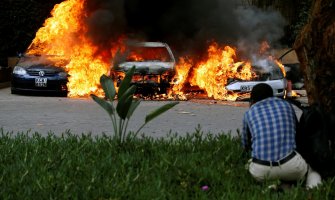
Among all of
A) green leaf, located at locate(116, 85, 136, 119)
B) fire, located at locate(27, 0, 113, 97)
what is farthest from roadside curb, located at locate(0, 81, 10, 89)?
green leaf, located at locate(116, 85, 136, 119)

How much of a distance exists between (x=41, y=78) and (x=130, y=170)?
11864 millimetres

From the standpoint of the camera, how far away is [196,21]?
2078cm

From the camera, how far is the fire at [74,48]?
1662cm

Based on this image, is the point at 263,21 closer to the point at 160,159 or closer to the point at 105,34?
the point at 105,34

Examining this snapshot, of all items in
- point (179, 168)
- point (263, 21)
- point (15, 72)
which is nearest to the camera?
point (179, 168)

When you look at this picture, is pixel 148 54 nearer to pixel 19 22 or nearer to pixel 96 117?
pixel 96 117

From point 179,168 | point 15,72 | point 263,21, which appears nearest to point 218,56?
point 263,21

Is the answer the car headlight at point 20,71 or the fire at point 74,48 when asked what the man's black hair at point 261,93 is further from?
the car headlight at point 20,71

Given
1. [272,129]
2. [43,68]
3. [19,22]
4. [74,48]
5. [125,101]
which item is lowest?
[272,129]

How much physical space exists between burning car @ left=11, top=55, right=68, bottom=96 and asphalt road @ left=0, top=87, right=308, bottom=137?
2.70 feet

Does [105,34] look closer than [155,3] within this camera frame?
Yes

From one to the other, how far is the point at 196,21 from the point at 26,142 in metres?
14.5

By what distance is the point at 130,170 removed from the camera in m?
5.41

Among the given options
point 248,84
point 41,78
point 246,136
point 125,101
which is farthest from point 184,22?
point 246,136
